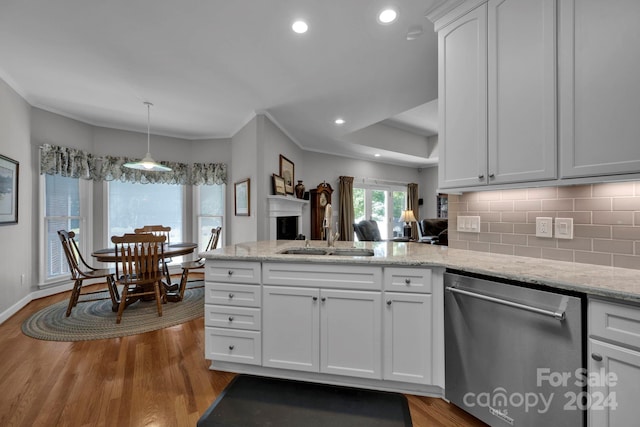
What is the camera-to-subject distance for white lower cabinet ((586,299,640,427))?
1022 millimetres

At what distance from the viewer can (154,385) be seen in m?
1.90

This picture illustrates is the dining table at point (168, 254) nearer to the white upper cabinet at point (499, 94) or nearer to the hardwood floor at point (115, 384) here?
the hardwood floor at point (115, 384)

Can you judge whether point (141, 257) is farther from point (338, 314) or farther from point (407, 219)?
point (407, 219)

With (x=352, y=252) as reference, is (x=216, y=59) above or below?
above

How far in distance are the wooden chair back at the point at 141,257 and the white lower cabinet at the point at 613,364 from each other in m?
3.30

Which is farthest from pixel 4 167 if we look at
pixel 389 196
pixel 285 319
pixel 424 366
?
pixel 389 196

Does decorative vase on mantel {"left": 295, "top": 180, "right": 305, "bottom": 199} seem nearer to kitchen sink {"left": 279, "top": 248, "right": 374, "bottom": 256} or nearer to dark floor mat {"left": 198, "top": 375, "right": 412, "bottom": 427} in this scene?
kitchen sink {"left": 279, "top": 248, "right": 374, "bottom": 256}

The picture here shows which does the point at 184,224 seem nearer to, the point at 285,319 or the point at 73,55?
the point at 73,55

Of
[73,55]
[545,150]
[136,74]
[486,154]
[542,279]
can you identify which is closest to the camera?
[542,279]

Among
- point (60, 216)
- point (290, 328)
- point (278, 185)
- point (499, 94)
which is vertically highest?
point (499, 94)

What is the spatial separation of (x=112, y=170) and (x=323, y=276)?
4423 mm

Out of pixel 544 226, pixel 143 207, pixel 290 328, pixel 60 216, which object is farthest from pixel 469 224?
pixel 60 216

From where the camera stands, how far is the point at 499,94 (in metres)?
1.62

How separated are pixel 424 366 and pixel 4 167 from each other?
14.5 feet
